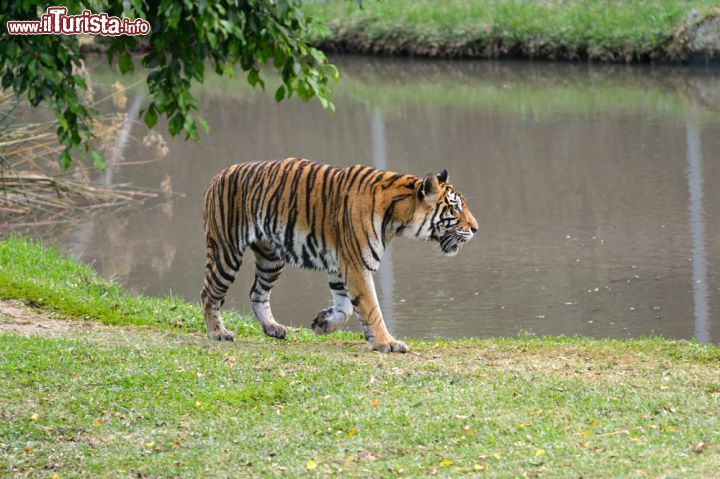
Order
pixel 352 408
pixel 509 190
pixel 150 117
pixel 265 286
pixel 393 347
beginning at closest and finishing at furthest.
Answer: pixel 352 408, pixel 150 117, pixel 393 347, pixel 265 286, pixel 509 190

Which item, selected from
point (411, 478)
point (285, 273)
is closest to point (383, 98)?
point (285, 273)

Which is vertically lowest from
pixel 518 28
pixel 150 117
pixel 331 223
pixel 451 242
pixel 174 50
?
pixel 451 242

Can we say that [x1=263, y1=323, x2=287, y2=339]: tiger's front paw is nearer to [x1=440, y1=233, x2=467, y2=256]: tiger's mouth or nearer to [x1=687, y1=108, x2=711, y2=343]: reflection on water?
[x1=440, y1=233, x2=467, y2=256]: tiger's mouth

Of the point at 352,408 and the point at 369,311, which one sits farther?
A: the point at 369,311

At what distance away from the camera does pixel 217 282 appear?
870cm

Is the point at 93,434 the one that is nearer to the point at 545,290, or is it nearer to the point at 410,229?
the point at 410,229

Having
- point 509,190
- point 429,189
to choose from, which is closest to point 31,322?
point 429,189

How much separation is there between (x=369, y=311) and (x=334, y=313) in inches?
20.9

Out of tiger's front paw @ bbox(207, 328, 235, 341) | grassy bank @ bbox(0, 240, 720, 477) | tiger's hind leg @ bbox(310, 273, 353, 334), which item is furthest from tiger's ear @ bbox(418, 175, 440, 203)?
tiger's front paw @ bbox(207, 328, 235, 341)

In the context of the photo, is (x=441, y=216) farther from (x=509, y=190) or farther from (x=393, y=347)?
(x=509, y=190)

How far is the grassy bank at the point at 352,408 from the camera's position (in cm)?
575

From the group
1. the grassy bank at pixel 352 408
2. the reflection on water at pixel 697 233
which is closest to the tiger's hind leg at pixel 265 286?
the grassy bank at pixel 352 408

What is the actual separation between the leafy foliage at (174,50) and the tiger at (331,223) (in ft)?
3.48

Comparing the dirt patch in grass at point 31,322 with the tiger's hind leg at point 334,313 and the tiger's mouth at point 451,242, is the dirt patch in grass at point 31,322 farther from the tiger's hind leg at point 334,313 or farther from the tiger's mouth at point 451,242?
the tiger's mouth at point 451,242
